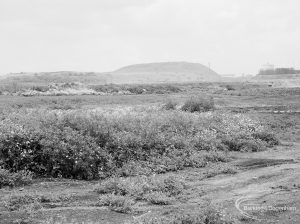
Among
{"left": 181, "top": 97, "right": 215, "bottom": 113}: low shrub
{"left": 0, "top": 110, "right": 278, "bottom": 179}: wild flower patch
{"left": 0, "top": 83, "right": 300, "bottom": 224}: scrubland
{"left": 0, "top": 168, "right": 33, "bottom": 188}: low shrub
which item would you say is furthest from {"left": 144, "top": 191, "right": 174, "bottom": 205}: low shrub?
{"left": 181, "top": 97, "right": 215, "bottom": 113}: low shrub

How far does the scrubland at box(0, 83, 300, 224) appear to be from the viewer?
8.14 meters

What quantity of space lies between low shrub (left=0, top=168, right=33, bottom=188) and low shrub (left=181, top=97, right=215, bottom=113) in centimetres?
1526

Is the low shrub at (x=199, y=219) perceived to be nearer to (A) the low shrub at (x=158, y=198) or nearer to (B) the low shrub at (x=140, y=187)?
(A) the low shrub at (x=158, y=198)

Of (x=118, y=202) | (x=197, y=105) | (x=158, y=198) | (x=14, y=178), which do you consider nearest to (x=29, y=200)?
(x=14, y=178)

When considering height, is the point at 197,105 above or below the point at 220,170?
above

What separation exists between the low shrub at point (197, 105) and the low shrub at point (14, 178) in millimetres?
15255

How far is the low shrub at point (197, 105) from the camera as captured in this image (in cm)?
2488

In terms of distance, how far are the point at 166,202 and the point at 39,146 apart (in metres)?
4.26

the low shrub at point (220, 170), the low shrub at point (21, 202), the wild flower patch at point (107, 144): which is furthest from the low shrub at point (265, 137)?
the low shrub at point (21, 202)

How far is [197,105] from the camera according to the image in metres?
25.3

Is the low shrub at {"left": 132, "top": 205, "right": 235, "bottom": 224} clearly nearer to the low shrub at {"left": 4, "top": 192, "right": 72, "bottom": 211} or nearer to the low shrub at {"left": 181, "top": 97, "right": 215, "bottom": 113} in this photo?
the low shrub at {"left": 4, "top": 192, "right": 72, "bottom": 211}

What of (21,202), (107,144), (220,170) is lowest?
(220,170)

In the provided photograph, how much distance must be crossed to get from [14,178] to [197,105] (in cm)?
1656

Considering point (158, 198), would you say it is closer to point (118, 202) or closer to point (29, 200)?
point (118, 202)
